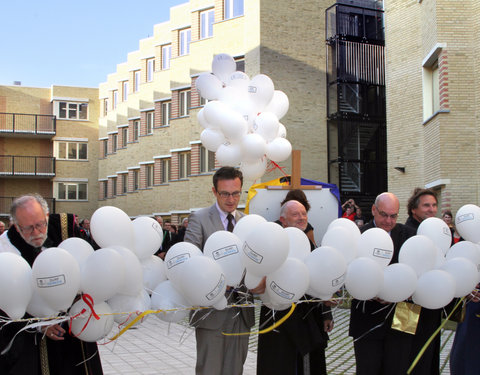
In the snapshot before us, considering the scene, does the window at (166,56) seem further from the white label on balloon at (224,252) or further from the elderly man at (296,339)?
the white label on balloon at (224,252)

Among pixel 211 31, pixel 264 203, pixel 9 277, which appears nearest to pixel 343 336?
pixel 264 203

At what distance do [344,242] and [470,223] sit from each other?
133 cm

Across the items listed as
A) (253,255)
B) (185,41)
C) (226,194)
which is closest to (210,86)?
(226,194)

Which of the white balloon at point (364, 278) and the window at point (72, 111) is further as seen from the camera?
the window at point (72, 111)

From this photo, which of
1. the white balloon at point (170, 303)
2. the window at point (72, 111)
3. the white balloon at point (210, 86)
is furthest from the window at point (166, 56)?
the white balloon at point (170, 303)

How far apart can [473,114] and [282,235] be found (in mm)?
11525

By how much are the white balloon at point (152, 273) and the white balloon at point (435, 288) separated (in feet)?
6.49

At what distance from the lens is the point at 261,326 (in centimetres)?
485

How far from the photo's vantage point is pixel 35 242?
14.0ft

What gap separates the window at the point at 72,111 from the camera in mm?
44562

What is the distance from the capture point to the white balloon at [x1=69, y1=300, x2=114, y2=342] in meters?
3.89

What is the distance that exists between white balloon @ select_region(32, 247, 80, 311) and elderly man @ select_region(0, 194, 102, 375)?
0.36m

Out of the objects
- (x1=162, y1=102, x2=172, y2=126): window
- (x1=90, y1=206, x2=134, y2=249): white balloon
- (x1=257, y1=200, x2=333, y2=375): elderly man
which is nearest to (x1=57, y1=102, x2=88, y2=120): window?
(x1=162, y1=102, x2=172, y2=126): window

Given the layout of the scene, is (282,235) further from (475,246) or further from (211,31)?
(211,31)
